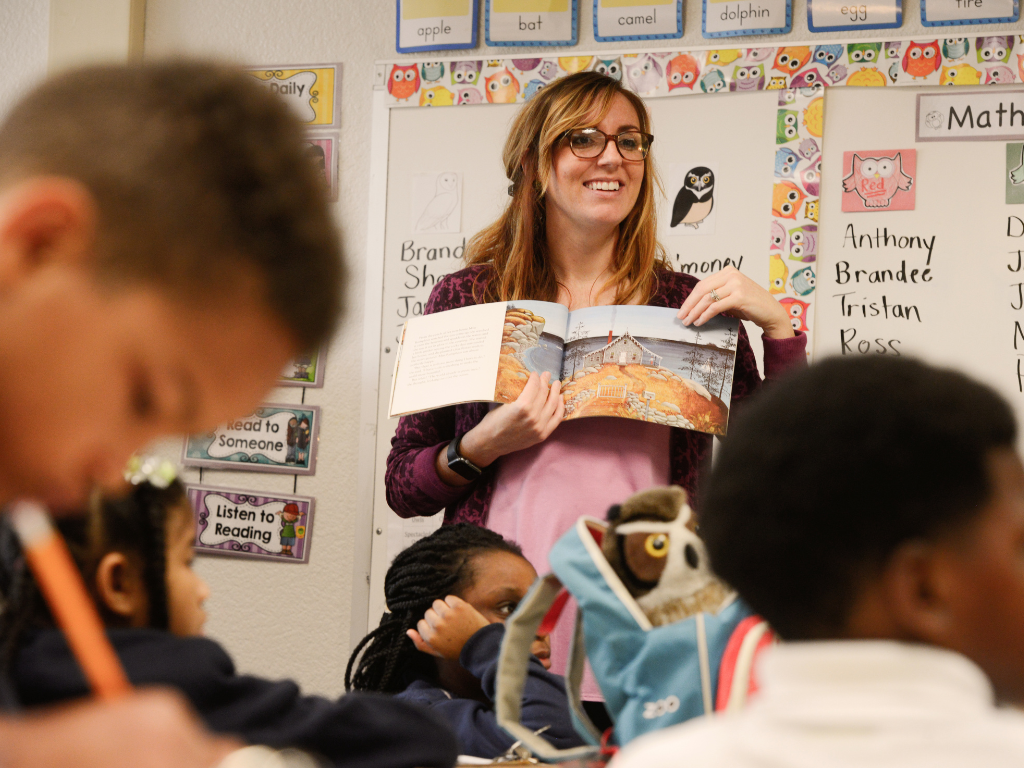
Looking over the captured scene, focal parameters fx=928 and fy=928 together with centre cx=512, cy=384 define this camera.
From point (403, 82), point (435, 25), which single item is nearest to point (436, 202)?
point (403, 82)

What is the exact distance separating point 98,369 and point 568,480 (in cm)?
90

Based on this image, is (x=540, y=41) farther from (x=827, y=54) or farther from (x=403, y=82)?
(x=827, y=54)

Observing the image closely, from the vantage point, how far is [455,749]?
0.78 metres

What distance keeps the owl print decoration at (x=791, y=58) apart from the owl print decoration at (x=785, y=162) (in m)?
0.17

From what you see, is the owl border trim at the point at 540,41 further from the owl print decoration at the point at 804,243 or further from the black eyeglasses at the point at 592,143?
the black eyeglasses at the point at 592,143

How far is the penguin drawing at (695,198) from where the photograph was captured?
6.68 ft

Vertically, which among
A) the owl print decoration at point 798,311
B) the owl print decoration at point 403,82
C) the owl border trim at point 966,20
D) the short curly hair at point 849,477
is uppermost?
the owl border trim at point 966,20

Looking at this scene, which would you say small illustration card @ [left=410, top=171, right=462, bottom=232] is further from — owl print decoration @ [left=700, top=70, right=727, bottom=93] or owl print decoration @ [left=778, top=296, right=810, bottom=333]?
owl print decoration @ [left=778, top=296, right=810, bottom=333]

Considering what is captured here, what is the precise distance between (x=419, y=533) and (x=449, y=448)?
2.86 feet

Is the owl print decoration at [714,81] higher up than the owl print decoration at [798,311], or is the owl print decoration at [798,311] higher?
the owl print decoration at [714,81]

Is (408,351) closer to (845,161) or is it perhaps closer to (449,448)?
(449,448)

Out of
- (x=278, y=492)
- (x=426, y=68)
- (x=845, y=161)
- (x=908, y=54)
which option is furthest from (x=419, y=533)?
(x=908, y=54)

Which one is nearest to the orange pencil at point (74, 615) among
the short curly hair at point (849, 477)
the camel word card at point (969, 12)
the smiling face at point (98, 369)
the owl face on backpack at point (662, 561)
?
the smiling face at point (98, 369)

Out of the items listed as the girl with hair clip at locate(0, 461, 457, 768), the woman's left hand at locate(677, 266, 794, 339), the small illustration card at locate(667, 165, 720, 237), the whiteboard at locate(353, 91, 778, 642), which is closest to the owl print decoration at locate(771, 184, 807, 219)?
the whiteboard at locate(353, 91, 778, 642)
